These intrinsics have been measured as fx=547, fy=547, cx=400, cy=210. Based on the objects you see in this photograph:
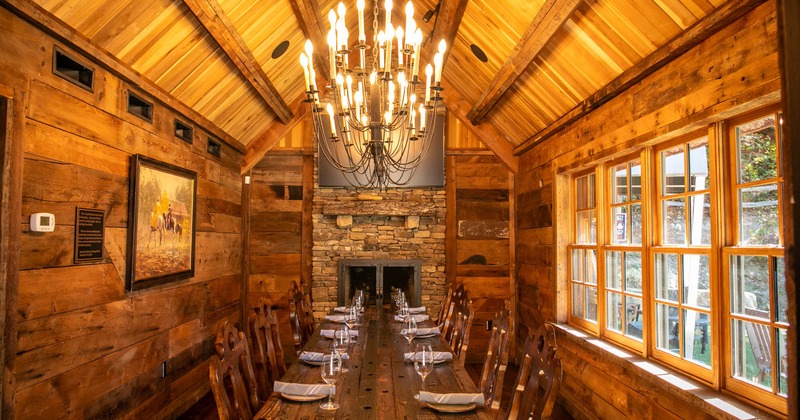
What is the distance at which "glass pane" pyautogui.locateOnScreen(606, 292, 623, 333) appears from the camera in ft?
14.8

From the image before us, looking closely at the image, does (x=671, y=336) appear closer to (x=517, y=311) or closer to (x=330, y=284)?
(x=517, y=311)

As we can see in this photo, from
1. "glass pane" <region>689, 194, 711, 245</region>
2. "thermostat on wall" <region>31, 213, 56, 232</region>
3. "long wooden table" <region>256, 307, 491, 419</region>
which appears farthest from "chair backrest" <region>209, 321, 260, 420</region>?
"glass pane" <region>689, 194, 711, 245</region>

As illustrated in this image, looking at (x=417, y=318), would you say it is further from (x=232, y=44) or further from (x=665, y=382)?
(x=232, y=44)

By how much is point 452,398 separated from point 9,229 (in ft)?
Result: 7.76

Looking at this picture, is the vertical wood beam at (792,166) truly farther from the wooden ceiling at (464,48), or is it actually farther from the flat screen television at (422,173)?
the flat screen television at (422,173)

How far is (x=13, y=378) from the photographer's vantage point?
2.78 m

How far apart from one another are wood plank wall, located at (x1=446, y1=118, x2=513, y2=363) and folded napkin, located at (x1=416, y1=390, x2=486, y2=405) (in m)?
5.07

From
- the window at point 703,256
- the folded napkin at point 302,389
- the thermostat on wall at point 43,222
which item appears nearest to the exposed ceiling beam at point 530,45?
the window at point 703,256

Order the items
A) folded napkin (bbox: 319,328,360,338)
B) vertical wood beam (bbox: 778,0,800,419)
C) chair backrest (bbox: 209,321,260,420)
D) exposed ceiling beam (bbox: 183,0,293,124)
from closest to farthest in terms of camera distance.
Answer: vertical wood beam (bbox: 778,0,800,419), chair backrest (bbox: 209,321,260,420), exposed ceiling beam (bbox: 183,0,293,124), folded napkin (bbox: 319,328,360,338)

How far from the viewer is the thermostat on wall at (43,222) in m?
2.94

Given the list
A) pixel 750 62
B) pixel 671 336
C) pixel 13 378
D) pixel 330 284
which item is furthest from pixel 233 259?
pixel 750 62

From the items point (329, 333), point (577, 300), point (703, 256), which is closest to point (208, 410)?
point (329, 333)

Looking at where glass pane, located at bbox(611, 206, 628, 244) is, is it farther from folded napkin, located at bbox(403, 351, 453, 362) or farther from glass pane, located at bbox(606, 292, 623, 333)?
folded napkin, located at bbox(403, 351, 453, 362)

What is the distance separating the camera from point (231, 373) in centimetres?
262
